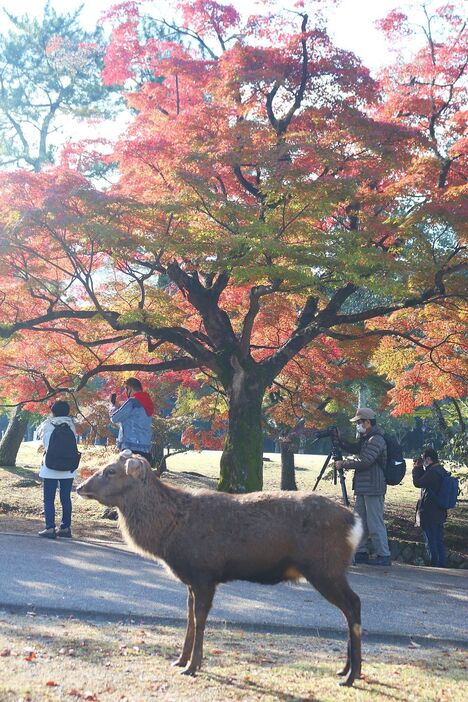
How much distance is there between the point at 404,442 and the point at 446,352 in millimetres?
25505

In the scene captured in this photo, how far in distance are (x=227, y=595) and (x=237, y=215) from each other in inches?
212

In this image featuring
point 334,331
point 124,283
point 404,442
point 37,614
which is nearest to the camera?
point 37,614

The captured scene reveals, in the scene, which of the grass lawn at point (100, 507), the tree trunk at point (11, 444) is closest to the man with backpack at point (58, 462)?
the grass lawn at point (100, 507)

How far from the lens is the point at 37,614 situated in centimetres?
667

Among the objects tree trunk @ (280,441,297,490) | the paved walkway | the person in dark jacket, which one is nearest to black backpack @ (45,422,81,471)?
the paved walkway

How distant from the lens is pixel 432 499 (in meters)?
10.8

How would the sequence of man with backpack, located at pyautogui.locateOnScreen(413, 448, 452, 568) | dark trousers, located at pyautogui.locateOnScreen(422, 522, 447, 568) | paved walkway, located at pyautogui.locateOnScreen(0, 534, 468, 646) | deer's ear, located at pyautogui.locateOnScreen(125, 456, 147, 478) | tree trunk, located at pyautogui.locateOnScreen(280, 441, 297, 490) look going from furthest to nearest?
tree trunk, located at pyautogui.locateOnScreen(280, 441, 297, 490) → dark trousers, located at pyautogui.locateOnScreen(422, 522, 447, 568) → man with backpack, located at pyautogui.locateOnScreen(413, 448, 452, 568) → paved walkway, located at pyautogui.locateOnScreen(0, 534, 468, 646) → deer's ear, located at pyautogui.locateOnScreen(125, 456, 147, 478)

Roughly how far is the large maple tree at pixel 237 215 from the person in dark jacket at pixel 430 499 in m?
2.36

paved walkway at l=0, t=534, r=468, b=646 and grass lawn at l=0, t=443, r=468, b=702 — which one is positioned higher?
paved walkway at l=0, t=534, r=468, b=646

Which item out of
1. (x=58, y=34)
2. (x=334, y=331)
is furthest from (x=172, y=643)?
(x=58, y=34)

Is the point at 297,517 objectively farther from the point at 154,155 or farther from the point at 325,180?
the point at 154,155

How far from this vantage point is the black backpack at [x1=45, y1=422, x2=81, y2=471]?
1078 centimetres

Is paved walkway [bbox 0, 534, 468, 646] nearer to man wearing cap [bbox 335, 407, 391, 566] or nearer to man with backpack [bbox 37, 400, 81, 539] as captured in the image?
man wearing cap [bbox 335, 407, 391, 566]

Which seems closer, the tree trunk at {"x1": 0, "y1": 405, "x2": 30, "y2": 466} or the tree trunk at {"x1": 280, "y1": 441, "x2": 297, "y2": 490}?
the tree trunk at {"x1": 280, "y1": 441, "x2": 297, "y2": 490}
